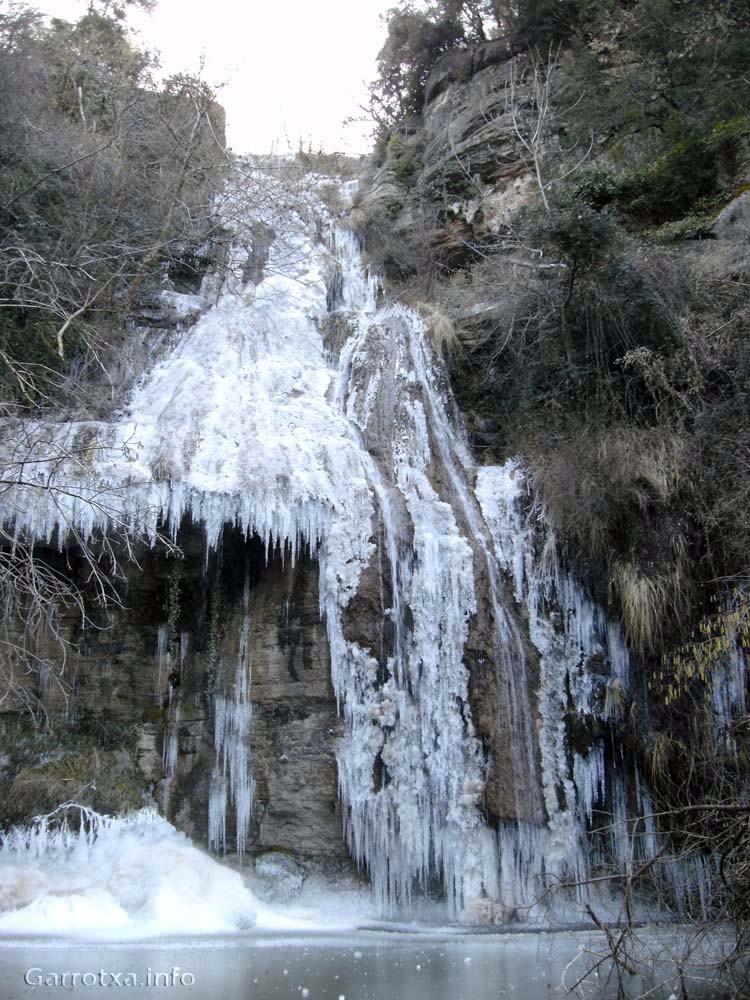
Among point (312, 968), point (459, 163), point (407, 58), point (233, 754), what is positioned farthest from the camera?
point (407, 58)

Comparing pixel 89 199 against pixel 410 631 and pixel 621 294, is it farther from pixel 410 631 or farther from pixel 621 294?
pixel 410 631

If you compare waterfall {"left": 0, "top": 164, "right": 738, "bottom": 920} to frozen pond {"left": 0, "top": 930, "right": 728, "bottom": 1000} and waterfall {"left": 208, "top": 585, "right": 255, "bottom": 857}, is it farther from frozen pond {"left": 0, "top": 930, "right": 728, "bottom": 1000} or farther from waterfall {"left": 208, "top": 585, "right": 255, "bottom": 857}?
frozen pond {"left": 0, "top": 930, "right": 728, "bottom": 1000}

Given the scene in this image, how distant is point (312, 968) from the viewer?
5.97 metres

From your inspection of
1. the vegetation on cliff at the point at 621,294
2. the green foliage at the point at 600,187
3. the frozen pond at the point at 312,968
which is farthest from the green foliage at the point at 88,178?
the frozen pond at the point at 312,968

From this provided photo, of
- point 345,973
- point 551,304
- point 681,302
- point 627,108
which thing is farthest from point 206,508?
point 627,108

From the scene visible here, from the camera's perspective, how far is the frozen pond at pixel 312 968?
5.32 m

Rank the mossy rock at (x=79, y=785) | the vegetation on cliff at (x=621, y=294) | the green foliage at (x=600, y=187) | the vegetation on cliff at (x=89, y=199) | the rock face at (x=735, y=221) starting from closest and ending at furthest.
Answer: the vegetation on cliff at (x=621, y=294) < the mossy rock at (x=79, y=785) < the vegetation on cliff at (x=89, y=199) < the rock face at (x=735, y=221) < the green foliage at (x=600, y=187)

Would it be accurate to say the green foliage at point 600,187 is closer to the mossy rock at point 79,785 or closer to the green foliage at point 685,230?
the green foliage at point 685,230

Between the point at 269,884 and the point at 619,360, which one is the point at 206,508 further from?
the point at 619,360

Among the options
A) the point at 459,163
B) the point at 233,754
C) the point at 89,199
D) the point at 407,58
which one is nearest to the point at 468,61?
the point at 407,58

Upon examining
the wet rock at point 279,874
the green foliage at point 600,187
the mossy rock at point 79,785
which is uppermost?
the green foliage at point 600,187

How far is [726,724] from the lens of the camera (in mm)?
7766

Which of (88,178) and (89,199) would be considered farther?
(88,178)

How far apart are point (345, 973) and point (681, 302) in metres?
8.42
